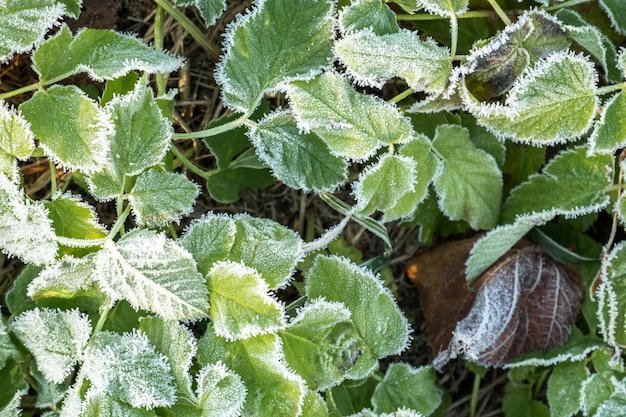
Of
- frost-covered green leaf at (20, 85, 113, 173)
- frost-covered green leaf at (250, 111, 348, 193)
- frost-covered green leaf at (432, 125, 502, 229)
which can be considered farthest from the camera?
frost-covered green leaf at (432, 125, 502, 229)

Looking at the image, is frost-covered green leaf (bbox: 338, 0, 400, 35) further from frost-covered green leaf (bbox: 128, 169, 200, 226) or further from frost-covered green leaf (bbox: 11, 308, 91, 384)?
frost-covered green leaf (bbox: 11, 308, 91, 384)

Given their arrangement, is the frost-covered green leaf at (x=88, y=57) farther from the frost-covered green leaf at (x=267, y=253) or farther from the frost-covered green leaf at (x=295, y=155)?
the frost-covered green leaf at (x=267, y=253)

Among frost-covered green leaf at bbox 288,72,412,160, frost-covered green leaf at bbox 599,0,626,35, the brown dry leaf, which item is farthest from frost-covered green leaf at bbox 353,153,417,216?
frost-covered green leaf at bbox 599,0,626,35

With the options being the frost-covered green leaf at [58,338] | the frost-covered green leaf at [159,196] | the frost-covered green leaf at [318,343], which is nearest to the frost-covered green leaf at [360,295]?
the frost-covered green leaf at [318,343]

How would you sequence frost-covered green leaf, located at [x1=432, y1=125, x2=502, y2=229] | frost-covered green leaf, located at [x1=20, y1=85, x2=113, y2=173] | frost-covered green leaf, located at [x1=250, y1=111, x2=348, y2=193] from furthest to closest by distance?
frost-covered green leaf, located at [x1=432, y1=125, x2=502, y2=229], frost-covered green leaf, located at [x1=250, y1=111, x2=348, y2=193], frost-covered green leaf, located at [x1=20, y1=85, x2=113, y2=173]

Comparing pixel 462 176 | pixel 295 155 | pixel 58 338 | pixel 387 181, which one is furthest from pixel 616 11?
pixel 58 338

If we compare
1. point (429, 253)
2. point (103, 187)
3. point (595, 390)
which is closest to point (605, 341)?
point (595, 390)

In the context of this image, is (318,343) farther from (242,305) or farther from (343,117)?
(343,117)
